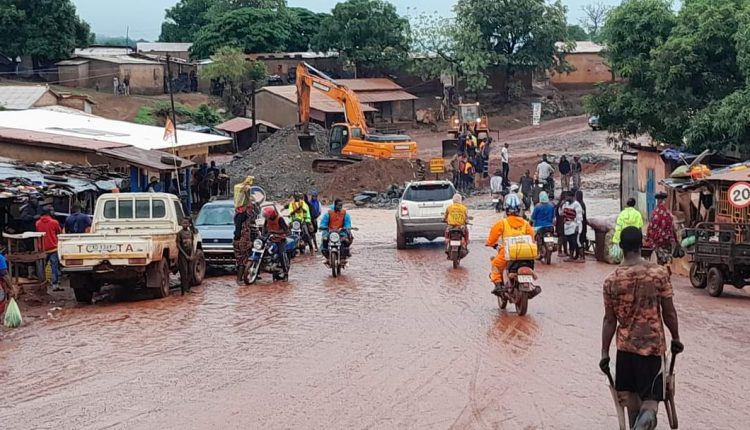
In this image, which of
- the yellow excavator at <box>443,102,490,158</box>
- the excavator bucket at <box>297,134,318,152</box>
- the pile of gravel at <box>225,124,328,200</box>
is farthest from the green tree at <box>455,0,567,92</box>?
the excavator bucket at <box>297,134,318,152</box>

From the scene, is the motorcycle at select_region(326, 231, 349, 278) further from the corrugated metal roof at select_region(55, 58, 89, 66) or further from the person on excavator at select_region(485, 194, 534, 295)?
the corrugated metal roof at select_region(55, 58, 89, 66)

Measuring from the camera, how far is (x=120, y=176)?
2625 cm

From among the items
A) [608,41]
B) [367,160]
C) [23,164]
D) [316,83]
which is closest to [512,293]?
[23,164]

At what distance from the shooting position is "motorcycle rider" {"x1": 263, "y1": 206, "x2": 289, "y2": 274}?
20859 mm

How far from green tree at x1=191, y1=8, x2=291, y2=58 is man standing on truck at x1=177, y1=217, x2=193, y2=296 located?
57149 mm

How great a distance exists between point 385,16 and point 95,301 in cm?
5533

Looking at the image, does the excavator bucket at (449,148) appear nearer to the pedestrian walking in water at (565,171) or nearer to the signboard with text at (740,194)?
the pedestrian walking in water at (565,171)

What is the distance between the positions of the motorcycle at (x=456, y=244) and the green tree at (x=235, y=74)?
46.6 metres

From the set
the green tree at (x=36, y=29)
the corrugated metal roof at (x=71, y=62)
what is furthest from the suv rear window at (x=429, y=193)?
the corrugated metal roof at (x=71, y=62)

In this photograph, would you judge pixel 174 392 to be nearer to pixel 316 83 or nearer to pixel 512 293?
pixel 512 293

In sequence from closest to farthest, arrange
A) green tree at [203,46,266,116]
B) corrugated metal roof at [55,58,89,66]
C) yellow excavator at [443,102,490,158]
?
yellow excavator at [443,102,490,158], green tree at [203,46,266,116], corrugated metal roof at [55,58,89,66]

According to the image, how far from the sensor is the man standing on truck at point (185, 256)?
19859 millimetres

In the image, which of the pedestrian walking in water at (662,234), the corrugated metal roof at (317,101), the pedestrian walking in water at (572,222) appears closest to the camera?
the pedestrian walking in water at (662,234)

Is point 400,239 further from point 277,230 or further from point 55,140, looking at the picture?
point 55,140
